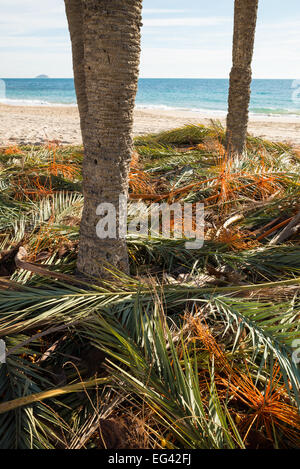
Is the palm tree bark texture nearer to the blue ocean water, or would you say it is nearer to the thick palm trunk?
the thick palm trunk

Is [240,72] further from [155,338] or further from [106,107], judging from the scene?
[155,338]

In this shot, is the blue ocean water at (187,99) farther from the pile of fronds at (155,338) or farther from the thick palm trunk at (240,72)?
the pile of fronds at (155,338)

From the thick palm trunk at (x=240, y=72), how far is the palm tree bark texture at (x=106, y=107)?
2.09 metres

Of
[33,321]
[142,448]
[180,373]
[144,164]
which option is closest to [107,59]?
[33,321]

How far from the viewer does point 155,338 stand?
1.19 metres

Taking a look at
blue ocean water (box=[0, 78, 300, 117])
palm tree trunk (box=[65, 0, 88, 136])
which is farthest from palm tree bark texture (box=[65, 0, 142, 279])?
blue ocean water (box=[0, 78, 300, 117])

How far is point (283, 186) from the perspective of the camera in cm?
275

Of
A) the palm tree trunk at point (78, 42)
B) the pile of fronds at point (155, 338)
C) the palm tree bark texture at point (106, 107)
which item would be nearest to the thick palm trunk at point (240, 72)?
the pile of fronds at point (155, 338)

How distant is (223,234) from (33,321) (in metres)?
1.16

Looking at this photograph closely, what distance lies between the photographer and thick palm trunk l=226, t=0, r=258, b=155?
317 cm

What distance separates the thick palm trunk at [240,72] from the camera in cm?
317

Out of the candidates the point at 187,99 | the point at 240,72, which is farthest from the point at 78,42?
the point at 187,99
